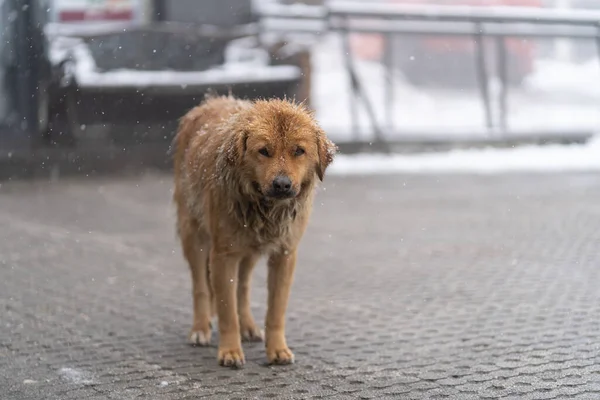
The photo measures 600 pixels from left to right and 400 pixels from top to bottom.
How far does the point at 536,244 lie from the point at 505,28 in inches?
386

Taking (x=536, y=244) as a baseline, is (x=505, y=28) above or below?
above

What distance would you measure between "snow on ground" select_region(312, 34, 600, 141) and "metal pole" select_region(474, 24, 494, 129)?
0.38ft

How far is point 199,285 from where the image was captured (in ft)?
20.6

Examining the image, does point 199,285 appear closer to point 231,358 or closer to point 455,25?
point 231,358

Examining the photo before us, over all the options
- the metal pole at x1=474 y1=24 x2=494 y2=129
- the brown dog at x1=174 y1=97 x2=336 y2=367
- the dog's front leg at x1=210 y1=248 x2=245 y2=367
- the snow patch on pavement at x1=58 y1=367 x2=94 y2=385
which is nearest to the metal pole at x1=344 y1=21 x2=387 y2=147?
the metal pole at x1=474 y1=24 x2=494 y2=129

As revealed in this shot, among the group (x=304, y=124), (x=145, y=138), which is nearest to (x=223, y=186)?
(x=304, y=124)

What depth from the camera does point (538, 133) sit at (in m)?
19.1

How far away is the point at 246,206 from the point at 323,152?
1.63 feet

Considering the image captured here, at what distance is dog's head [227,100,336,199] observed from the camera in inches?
203

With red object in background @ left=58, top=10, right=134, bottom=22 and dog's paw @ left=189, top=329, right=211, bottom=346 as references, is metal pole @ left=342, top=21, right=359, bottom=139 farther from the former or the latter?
dog's paw @ left=189, top=329, right=211, bottom=346

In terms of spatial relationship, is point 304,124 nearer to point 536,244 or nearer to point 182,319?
point 182,319

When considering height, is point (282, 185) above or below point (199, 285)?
above

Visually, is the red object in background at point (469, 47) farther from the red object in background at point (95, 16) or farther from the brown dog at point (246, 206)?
the brown dog at point (246, 206)

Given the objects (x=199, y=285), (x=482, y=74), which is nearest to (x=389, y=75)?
(x=482, y=74)
